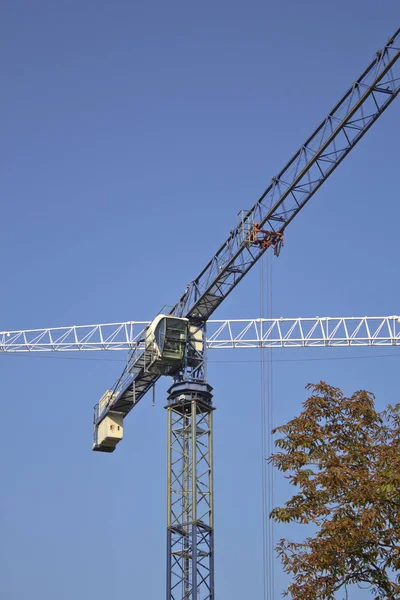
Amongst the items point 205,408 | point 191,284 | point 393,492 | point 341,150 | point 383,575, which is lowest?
point 383,575

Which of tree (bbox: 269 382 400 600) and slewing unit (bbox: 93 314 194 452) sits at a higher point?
slewing unit (bbox: 93 314 194 452)

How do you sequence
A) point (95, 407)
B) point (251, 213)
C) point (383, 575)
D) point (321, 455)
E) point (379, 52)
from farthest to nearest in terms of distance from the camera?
point (95, 407), point (251, 213), point (379, 52), point (321, 455), point (383, 575)

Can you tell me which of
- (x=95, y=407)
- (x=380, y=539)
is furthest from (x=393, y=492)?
(x=95, y=407)

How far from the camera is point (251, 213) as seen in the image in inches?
3231

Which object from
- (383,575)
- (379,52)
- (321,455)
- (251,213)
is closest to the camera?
(383,575)

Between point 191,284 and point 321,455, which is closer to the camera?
point 321,455

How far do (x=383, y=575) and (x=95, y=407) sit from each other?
66.1m

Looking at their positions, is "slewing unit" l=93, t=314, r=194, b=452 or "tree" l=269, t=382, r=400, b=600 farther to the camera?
"slewing unit" l=93, t=314, r=194, b=452

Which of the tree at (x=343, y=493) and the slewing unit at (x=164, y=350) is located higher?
the slewing unit at (x=164, y=350)

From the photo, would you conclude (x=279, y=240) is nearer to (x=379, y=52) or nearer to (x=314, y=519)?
(x=379, y=52)

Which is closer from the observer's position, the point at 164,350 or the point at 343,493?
the point at 343,493

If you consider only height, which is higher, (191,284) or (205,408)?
(191,284)

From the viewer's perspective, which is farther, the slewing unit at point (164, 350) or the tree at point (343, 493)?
the slewing unit at point (164, 350)

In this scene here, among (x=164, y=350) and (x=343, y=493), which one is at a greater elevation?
(x=164, y=350)
